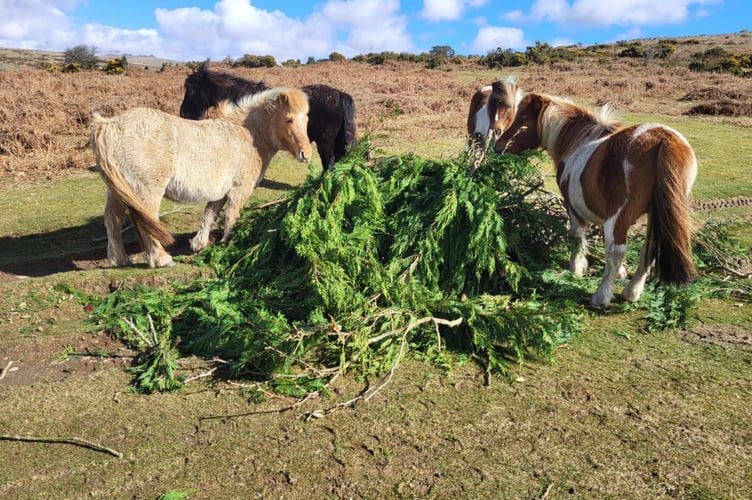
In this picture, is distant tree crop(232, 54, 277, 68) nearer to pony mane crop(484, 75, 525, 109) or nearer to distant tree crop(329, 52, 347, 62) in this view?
distant tree crop(329, 52, 347, 62)

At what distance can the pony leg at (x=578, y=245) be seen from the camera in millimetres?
5285

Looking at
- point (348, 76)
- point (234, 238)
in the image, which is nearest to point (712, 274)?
point (234, 238)

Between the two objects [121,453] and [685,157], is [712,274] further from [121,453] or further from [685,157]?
[121,453]

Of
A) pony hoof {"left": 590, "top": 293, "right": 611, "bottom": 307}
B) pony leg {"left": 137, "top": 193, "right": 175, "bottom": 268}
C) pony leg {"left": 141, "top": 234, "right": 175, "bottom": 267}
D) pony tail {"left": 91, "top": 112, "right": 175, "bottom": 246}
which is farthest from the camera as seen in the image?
pony leg {"left": 141, "top": 234, "right": 175, "bottom": 267}

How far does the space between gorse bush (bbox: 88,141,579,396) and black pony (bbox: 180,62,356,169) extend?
4.07 meters

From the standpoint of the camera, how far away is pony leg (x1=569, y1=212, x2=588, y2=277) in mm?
5285

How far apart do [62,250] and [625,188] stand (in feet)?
20.9

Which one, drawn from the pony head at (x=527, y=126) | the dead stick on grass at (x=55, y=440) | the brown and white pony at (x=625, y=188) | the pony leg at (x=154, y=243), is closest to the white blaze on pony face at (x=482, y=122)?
the pony head at (x=527, y=126)

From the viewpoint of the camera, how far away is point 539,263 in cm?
543

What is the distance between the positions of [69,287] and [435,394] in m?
3.67

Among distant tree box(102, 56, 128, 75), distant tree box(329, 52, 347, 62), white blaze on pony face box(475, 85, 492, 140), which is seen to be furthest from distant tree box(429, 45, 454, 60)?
white blaze on pony face box(475, 85, 492, 140)

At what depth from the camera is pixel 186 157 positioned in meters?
5.66

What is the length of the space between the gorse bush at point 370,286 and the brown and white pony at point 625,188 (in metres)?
0.43

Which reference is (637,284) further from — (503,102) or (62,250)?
(62,250)
